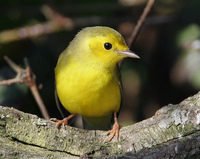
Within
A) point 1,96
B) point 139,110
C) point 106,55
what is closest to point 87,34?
point 106,55

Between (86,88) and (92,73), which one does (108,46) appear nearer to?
(92,73)

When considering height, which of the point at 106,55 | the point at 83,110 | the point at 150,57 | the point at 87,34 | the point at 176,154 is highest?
the point at 150,57

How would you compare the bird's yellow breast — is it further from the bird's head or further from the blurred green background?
the blurred green background

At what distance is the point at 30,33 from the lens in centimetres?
439

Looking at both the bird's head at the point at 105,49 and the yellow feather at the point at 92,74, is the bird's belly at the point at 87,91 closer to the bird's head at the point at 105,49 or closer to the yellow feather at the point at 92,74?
the yellow feather at the point at 92,74

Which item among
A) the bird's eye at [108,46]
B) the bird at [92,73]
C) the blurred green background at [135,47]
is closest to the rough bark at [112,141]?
the bird at [92,73]

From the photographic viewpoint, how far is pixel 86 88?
300cm

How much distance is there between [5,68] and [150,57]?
2142 millimetres

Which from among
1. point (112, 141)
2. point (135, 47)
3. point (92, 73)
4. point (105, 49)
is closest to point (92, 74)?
point (92, 73)

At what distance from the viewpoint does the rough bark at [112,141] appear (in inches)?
93.8

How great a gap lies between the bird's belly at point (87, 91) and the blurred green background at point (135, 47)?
4.29ft

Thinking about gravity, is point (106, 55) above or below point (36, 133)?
above

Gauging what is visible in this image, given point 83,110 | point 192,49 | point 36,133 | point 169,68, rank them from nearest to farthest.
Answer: point 36,133 → point 83,110 → point 192,49 → point 169,68

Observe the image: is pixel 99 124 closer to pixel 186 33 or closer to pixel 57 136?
pixel 57 136
